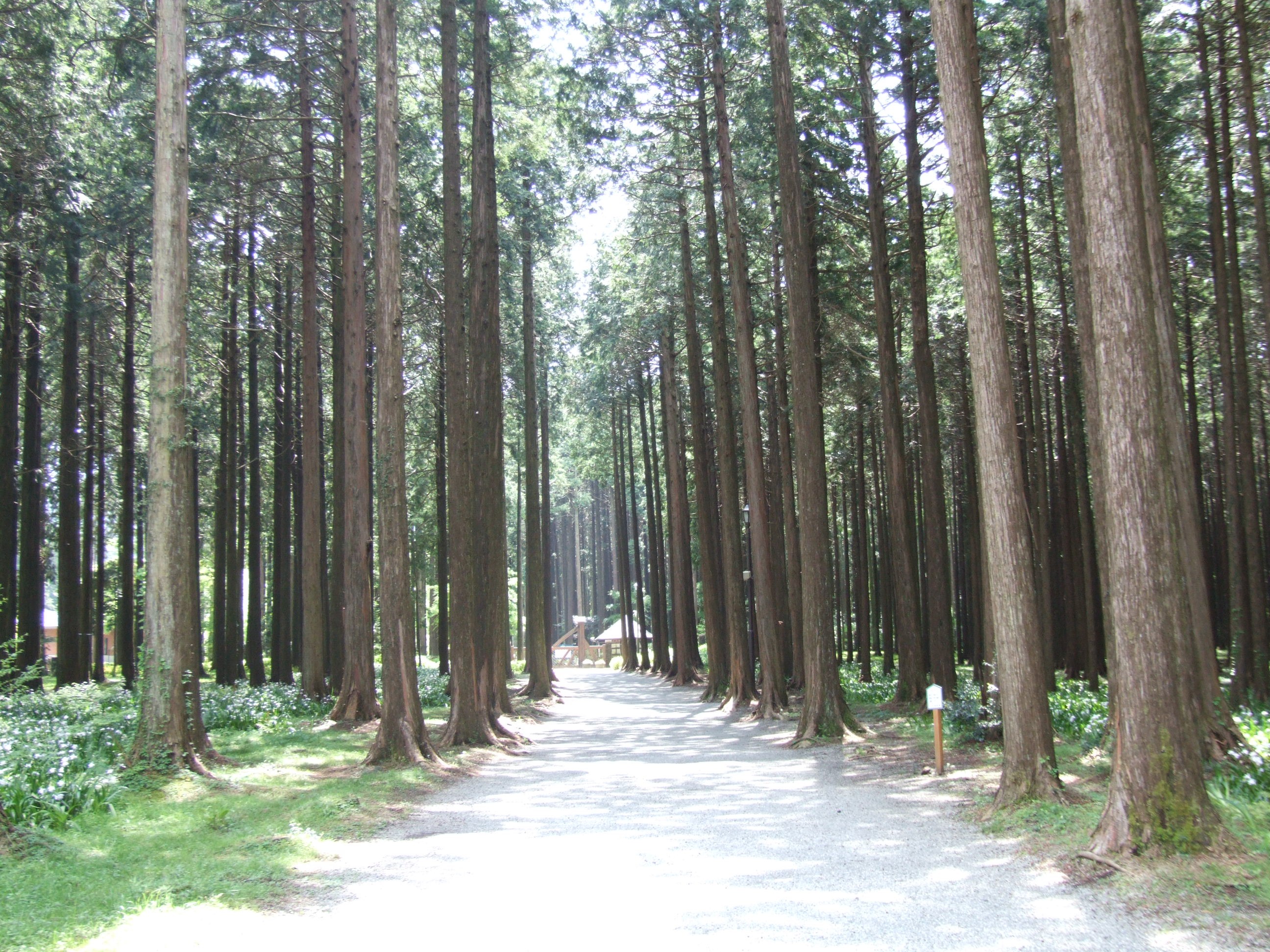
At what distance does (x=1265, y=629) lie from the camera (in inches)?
602

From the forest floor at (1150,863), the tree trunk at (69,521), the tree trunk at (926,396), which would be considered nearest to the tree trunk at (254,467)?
the tree trunk at (69,521)

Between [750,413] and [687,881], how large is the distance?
13.1 meters

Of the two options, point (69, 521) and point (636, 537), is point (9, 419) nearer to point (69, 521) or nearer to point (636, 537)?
point (69, 521)

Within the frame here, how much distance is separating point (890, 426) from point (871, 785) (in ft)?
27.9

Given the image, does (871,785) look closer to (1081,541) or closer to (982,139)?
(982,139)

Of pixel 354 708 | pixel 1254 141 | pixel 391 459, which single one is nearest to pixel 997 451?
pixel 391 459

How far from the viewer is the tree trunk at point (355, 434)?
15.9 m

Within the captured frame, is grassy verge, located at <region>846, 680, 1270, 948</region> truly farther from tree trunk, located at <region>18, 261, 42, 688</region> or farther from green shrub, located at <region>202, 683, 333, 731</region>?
tree trunk, located at <region>18, 261, 42, 688</region>

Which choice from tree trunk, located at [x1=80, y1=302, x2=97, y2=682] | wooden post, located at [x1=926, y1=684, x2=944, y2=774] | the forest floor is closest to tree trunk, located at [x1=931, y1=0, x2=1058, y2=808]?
the forest floor

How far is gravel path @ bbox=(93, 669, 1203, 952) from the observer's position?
500 cm

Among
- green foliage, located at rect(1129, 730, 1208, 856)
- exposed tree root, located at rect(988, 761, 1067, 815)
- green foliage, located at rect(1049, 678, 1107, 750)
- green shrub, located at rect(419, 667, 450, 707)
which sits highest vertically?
green foliage, located at rect(1129, 730, 1208, 856)

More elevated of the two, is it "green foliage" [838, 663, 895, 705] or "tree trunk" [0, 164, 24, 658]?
"tree trunk" [0, 164, 24, 658]

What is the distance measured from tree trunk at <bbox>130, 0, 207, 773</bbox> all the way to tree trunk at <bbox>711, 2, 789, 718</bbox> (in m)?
10.4

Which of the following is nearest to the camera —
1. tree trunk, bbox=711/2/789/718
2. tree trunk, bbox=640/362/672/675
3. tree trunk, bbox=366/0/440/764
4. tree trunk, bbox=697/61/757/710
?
tree trunk, bbox=366/0/440/764
